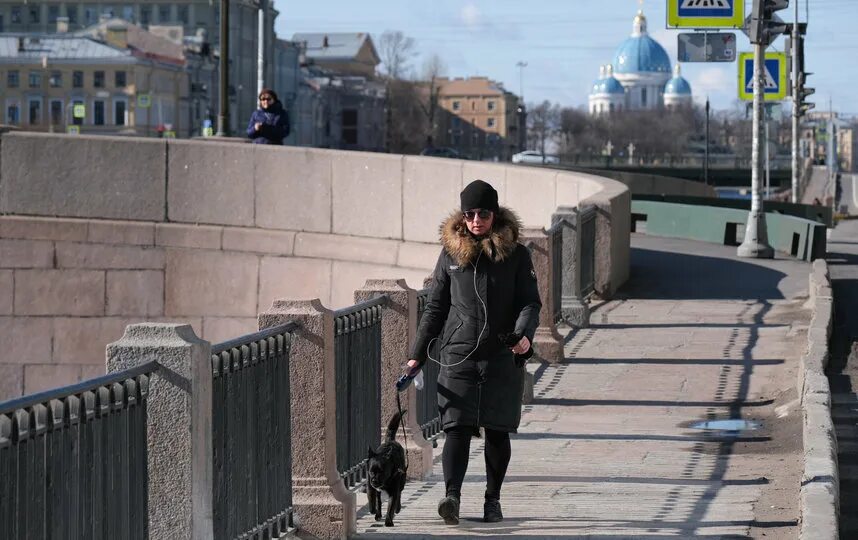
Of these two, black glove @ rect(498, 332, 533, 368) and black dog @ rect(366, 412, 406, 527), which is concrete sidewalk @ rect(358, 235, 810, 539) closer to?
black dog @ rect(366, 412, 406, 527)

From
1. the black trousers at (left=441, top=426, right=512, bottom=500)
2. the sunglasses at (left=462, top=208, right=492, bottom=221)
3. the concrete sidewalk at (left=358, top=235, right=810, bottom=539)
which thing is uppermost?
the sunglasses at (left=462, top=208, right=492, bottom=221)

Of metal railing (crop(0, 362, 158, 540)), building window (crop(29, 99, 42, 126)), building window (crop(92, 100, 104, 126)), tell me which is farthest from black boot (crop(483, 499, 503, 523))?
building window (crop(29, 99, 42, 126))

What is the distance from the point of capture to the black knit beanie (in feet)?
26.0

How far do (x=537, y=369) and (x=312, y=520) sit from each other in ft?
23.1

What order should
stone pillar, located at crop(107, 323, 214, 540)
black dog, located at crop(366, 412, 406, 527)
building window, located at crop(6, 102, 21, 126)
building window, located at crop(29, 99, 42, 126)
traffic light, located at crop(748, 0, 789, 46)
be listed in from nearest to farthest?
stone pillar, located at crop(107, 323, 214, 540) → black dog, located at crop(366, 412, 406, 527) → traffic light, located at crop(748, 0, 789, 46) → building window, located at crop(6, 102, 21, 126) → building window, located at crop(29, 99, 42, 126)

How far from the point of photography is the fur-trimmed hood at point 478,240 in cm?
796

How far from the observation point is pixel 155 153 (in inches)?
846

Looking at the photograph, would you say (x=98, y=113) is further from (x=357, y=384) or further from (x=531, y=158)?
(x=357, y=384)

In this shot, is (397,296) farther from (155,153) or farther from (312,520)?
(155,153)

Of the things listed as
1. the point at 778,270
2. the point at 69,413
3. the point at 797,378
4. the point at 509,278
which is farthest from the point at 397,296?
the point at 778,270

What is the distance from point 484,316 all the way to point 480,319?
0.02 m

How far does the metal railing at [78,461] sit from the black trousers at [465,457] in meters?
2.24

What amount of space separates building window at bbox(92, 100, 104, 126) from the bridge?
303ft

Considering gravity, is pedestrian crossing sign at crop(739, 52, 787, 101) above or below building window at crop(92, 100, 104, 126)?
below
